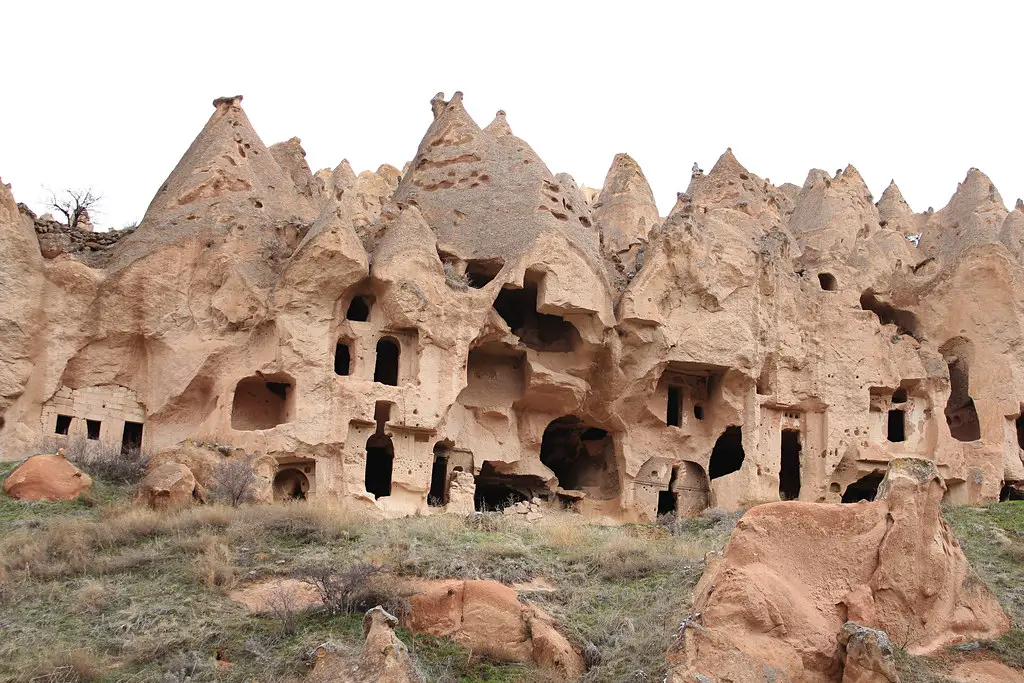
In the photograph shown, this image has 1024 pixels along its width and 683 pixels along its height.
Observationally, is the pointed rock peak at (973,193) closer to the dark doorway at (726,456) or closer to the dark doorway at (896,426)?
the dark doorway at (896,426)

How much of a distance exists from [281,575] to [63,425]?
33.2ft

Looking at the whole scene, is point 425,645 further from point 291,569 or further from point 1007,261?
point 1007,261

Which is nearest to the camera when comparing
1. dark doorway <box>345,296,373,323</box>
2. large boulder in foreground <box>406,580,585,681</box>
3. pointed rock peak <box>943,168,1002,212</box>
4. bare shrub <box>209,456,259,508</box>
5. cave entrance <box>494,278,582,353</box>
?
large boulder in foreground <box>406,580,585,681</box>

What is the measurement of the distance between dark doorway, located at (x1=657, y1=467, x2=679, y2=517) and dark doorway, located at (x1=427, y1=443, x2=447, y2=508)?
5.09 m

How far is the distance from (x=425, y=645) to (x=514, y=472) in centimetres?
1365

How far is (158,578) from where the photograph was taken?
1600 centimetres

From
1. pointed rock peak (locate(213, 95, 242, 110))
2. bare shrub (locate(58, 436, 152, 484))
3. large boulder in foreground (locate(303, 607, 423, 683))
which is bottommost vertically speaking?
large boulder in foreground (locate(303, 607, 423, 683))

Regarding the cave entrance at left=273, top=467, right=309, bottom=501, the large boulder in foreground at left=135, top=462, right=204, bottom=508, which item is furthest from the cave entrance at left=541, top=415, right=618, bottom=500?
the large boulder in foreground at left=135, top=462, right=204, bottom=508

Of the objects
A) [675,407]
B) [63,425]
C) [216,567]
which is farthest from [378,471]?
[216,567]

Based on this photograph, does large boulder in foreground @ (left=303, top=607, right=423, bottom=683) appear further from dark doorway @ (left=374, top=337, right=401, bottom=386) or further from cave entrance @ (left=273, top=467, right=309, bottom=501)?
dark doorway @ (left=374, top=337, right=401, bottom=386)

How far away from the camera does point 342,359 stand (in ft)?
85.0

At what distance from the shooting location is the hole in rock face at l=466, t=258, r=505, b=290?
26938 millimetres

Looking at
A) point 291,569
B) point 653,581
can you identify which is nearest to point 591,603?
point 653,581

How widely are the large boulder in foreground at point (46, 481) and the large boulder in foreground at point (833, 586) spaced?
11451 millimetres
